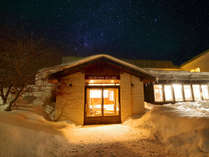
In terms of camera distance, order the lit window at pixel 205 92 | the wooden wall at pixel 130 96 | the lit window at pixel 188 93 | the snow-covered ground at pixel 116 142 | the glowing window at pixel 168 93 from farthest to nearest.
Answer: the lit window at pixel 205 92 < the lit window at pixel 188 93 < the glowing window at pixel 168 93 < the wooden wall at pixel 130 96 < the snow-covered ground at pixel 116 142

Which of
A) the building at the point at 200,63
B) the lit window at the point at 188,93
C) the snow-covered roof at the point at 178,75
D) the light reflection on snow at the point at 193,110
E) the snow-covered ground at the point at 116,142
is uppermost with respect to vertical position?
the building at the point at 200,63

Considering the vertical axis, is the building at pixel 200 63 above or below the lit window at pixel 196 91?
above

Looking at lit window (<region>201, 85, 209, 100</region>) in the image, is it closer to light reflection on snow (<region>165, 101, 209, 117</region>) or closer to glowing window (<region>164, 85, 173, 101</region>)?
glowing window (<region>164, 85, 173, 101</region>)

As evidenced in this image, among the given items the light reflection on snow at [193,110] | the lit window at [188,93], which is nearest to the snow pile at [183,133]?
the light reflection on snow at [193,110]

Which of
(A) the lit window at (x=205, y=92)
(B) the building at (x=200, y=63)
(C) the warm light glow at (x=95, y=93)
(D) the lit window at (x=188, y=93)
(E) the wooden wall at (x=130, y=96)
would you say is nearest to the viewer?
(E) the wooden wall at (x=130, y=96)

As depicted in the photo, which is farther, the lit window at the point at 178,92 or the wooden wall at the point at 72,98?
the lit window at the point at 178,92

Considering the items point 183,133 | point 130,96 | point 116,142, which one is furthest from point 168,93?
point 116,142

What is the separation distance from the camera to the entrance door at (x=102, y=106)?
24.1ft

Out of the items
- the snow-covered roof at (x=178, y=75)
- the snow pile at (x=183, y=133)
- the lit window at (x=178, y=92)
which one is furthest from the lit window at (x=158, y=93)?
the snow pile at (x=183, y=133)

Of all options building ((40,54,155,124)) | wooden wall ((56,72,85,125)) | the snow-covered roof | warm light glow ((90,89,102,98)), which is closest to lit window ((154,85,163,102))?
the snow-covered roof

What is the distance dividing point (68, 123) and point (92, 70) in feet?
12.4

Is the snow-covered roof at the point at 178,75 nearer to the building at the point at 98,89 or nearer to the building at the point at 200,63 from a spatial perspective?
the building at the point at 98,89

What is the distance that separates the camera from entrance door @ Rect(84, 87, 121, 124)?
7.36 m

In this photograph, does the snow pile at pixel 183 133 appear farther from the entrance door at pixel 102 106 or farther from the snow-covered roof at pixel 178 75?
the snow-covered roof at pixel 178 75
